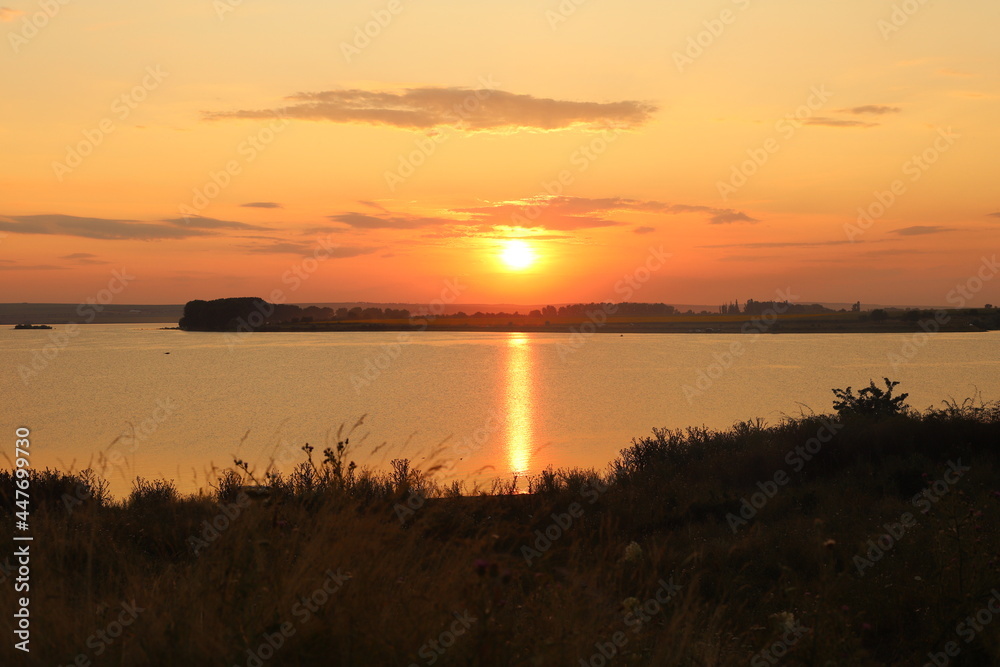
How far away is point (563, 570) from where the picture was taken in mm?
7727

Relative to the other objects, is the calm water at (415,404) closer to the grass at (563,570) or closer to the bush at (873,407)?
the grass at (563,570)

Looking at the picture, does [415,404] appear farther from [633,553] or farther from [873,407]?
[633,553]

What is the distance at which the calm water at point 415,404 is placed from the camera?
24.4 meters

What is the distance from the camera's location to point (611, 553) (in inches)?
394

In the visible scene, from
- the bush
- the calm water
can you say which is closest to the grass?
the calm water

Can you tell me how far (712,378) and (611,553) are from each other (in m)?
49.0

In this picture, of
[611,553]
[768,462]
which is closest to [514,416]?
[768,462]

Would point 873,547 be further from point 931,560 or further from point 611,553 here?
point 611,553

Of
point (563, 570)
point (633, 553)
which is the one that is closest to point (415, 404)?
point (633, 553)

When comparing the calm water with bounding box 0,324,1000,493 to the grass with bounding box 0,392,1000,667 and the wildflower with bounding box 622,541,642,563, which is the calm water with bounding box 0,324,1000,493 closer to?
the grass with bounding box 0,392,1000,667

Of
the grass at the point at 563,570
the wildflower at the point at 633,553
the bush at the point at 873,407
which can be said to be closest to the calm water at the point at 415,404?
the grass at the point at 563,570

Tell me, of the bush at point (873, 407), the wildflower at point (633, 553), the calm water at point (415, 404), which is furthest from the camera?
the calm water at point (415, 404)

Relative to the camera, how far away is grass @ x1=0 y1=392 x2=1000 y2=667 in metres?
4.76

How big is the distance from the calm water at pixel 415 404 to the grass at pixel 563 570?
1.56 meters
